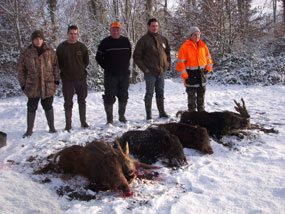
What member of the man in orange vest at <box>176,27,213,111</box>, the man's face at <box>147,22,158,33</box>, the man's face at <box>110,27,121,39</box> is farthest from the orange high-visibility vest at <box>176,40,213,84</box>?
the man's face at <box>110,27,121,39</box>

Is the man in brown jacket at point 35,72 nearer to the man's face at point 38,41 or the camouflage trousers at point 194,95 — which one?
the man's face at point 38,41

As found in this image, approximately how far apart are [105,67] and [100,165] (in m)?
2.67

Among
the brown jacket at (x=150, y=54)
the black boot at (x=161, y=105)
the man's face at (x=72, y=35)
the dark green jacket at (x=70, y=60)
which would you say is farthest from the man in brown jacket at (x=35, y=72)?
the black boot at (x=161, y=105)

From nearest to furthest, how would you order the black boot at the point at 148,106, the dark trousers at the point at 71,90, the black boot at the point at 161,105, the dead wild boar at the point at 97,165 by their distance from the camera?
the dead wild boar at the point at 97,165 → the dark trousers at the point at 71,90 → the black boot at the point at 148,106 → the black boot at the point at 161,105

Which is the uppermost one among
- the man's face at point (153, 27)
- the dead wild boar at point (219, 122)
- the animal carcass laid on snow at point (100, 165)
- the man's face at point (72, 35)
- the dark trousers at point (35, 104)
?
the man's face at point (153, 27)

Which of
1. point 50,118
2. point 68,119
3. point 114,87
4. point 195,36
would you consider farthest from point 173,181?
point 195,36

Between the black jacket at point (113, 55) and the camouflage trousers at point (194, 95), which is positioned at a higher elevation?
the black jacket at point (113, 55)

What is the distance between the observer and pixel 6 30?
10.6 metres

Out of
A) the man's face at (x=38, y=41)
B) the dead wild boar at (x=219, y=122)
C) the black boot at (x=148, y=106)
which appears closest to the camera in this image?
the dead wild boar at (x=219, y=122)

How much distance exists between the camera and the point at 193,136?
12.0 ft

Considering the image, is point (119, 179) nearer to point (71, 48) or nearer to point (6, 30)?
point (71, 48)

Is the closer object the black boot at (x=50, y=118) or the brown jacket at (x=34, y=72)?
the brown jacket at (x=34, y=72)

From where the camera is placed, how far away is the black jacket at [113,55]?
190 inches

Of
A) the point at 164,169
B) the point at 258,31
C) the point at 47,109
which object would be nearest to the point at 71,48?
the point at 47,109
